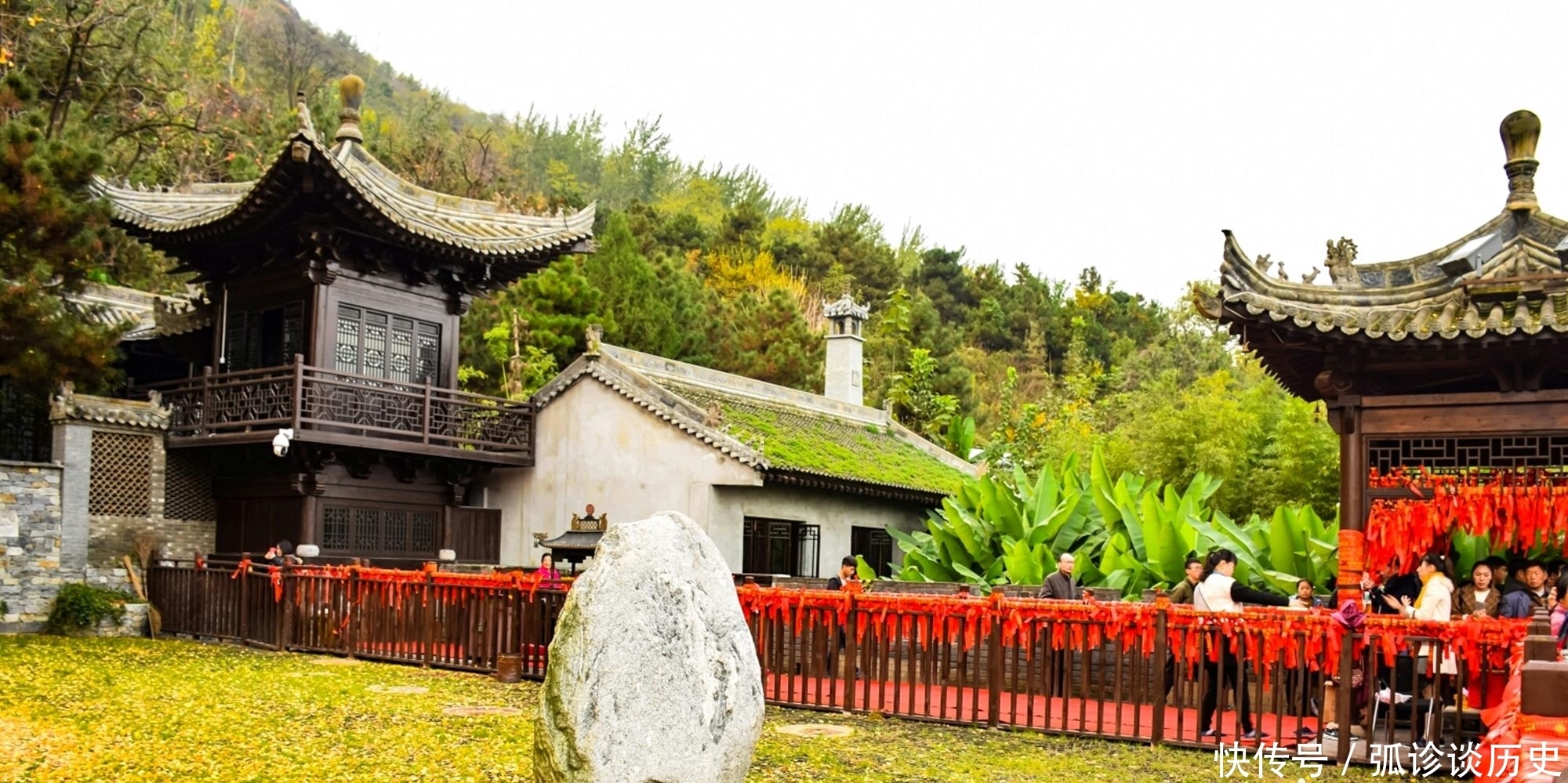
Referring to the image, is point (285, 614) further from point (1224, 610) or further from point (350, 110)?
point (1224, 610)

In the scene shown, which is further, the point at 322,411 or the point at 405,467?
the point at 405,467

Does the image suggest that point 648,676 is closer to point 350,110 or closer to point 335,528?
point 335,528

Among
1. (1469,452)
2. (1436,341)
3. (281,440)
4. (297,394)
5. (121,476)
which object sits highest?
(1436,341)

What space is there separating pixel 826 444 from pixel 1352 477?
13.3 m

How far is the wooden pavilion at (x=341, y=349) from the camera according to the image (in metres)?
18.5

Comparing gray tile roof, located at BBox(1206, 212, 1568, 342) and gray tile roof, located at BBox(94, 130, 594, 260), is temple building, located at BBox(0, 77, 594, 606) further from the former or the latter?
gray tile roof, located at BBox(1206, 212, 1568, 342)

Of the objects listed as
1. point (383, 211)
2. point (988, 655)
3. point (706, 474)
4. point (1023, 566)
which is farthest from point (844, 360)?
point (988, 655)

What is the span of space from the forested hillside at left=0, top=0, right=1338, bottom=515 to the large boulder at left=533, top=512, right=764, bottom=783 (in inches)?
477

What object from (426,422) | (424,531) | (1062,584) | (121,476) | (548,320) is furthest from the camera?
(548,320)

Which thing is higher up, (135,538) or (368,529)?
(368,529)

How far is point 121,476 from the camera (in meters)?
18.8

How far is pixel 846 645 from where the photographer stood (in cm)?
1124

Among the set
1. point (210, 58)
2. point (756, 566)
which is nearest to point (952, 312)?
point (210, 58)

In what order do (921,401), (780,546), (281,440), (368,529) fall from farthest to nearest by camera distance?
(921,401), (780,546), (368,529), (281,440)
